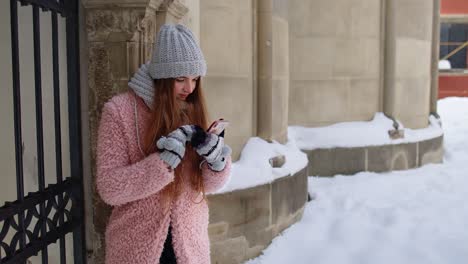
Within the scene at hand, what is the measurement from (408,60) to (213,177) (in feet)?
22.9

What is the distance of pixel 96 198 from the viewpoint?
2867 mm

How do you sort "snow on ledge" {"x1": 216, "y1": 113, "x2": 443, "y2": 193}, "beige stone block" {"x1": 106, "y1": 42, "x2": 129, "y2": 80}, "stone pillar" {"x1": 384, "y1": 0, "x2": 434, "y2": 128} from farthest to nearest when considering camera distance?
"stone pillar" {"x1": 384, "y1": 0, "x2": 434, "y2": 128}, "snow on ledge" {"x1": 216, "y1": 113, "x2": 443, "y2": 193}, "beige stone block" {"x1": 106, "y1": 42, "x2": 129, "y2": 80}

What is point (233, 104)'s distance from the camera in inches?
186

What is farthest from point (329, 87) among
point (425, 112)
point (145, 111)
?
point (145, 111)

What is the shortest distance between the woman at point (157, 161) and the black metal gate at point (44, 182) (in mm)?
344

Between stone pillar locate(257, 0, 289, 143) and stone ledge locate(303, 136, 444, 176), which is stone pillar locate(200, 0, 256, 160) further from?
stone ledge locate(303, 136, 444, 176)

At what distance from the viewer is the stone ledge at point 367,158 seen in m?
7.53

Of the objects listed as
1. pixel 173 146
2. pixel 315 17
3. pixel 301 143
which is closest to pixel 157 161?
pixel 173 146

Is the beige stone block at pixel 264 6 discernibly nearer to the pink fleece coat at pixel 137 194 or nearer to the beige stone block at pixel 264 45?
the beige stone block at pixel 264 45

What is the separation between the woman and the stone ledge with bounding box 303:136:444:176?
5406 millimetres

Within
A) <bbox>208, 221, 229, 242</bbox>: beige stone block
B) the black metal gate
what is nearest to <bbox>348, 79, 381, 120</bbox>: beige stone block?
<bbox>208, 221, 229, 242</bbox>: beige stone block

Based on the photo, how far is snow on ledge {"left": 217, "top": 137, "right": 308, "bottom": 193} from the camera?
4465mm

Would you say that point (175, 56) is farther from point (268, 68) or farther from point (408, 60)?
point (408, 60)

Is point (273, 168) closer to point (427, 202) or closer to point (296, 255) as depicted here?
point (296, 255)
